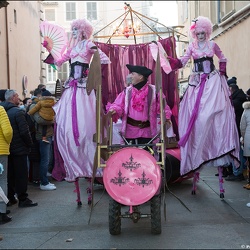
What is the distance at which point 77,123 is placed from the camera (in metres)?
7.04

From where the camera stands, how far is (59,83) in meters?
7.84

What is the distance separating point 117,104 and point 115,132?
1.91m

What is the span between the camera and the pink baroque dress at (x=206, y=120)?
7.29 meters

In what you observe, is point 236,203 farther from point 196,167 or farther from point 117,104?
point 117,104

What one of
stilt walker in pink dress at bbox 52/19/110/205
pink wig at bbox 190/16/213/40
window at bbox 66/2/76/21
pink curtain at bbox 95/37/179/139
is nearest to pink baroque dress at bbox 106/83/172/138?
stilt walker in pink dress at bbox 52/19/110/205

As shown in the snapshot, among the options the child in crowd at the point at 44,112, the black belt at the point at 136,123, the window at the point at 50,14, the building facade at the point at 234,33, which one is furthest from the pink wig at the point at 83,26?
the window at the point at 50,14

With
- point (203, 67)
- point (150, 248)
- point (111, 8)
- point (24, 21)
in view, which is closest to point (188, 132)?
point (203, 67)

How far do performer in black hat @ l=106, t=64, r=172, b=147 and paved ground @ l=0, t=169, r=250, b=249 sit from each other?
3.48 ft

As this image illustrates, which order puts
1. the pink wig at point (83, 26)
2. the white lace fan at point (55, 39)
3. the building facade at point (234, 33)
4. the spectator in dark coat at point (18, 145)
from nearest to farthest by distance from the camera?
the spectator in dark coat at point (18, 145), the pink wig at point (83, 26), the white lace fan at point (55, 39), the building facade at point (234, 33)

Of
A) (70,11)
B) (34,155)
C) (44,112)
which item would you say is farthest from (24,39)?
(70,11)

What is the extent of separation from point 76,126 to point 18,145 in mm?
894

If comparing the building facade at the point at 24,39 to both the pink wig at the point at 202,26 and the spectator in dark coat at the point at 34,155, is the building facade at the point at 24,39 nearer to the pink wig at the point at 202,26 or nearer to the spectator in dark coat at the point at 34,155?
the spectator in dark coat at the point at 34,155

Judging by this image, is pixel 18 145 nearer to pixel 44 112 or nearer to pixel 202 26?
pixel 44 112

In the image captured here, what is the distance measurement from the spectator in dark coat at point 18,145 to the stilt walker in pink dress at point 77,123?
1.54 ft
